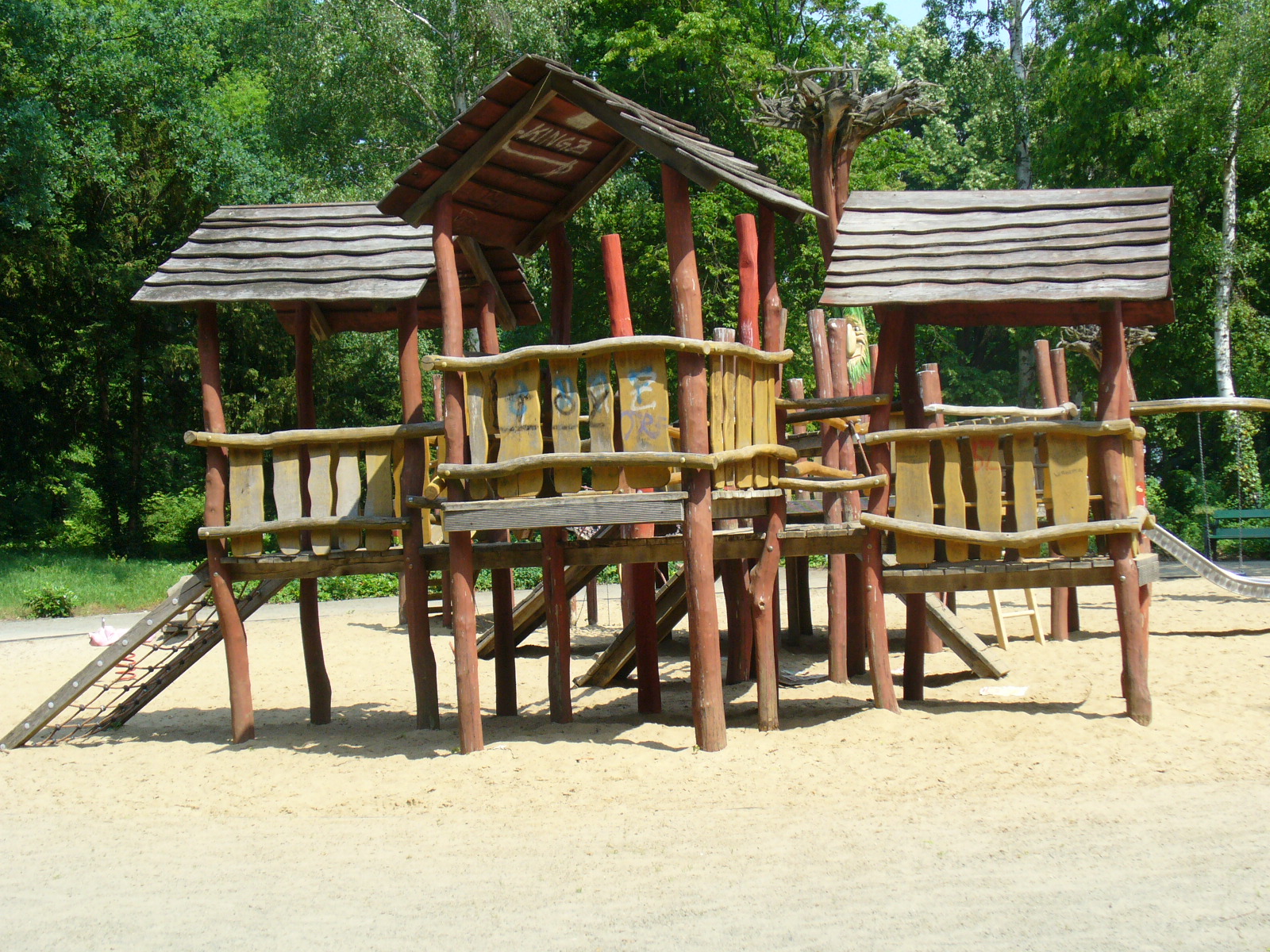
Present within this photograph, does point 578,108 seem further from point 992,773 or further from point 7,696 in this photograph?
point 7,696

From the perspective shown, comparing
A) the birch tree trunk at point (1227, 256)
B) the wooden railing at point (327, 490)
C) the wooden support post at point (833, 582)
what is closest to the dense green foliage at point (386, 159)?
the birch tree trunk at point (1227, 256)

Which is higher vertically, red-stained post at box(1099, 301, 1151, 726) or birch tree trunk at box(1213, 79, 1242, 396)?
birch tree trunk at box(1213, 79, 1242, 396)

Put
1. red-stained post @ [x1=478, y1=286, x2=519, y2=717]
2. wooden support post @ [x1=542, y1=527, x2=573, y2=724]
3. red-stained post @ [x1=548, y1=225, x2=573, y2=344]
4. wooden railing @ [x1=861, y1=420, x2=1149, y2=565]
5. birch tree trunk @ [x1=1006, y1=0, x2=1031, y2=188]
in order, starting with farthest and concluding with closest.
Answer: birch tree trunk @ [x1=1006, y1=0, x2=1031, y2=188] → red-stained post @ [x1=548, y1=225, x2=573, y2=344] → red-stained post @ [x1=478, y1=286, x2=519, y2=717] → wooden support post @ [x1=542, y1=527, x2=573, y2=724] → wooden railing @ [x1=861, y1=420, x2=1149, y2=565]

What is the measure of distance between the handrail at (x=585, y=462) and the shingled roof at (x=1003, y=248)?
1.33 metres

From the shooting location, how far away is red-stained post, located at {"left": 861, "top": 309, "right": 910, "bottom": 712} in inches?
343

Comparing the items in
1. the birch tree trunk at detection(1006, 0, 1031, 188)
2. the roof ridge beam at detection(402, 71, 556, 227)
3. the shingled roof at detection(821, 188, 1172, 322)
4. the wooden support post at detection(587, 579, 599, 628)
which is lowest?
the wooden support post at detection(587, 579, 599, 628)

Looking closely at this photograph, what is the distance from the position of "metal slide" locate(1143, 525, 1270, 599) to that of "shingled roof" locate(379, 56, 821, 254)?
4.81 m

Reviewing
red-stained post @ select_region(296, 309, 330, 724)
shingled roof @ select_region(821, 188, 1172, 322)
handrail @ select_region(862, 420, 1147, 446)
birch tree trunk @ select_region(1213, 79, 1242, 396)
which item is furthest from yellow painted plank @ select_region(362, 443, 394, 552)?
birch tree trunk @ select_region(1213, 79, 1242, 396)

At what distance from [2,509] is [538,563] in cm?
2603

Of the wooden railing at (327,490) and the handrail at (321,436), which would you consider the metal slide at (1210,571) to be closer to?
the handrail at (321,436)

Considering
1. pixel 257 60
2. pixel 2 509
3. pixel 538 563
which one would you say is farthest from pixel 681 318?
pixel 257 60

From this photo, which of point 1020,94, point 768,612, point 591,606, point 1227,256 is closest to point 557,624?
point 768,612

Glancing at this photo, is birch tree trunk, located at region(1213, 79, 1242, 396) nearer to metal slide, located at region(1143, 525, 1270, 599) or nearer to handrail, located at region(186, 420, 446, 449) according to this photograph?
metal slide, located at region(1143, 525, 1270, 599)

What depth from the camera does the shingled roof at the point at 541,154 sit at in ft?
27.1
